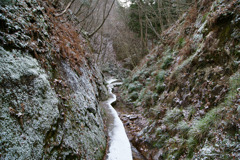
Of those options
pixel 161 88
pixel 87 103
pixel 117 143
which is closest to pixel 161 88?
pixel 161 88

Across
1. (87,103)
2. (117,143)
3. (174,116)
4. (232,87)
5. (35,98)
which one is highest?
(232,87)

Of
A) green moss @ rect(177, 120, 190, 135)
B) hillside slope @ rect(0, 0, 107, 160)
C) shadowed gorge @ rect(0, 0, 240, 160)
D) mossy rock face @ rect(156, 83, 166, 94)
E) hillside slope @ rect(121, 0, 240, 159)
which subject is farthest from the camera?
mossy rock face @ rect(156, 83, 166, 94)

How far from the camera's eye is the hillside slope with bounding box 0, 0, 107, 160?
2.11 metres

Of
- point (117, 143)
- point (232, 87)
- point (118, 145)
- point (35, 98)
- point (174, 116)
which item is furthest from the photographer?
point (117, 143)

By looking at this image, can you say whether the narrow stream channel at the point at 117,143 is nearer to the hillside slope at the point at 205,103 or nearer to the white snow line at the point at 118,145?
the white snow line at the point at 118,145

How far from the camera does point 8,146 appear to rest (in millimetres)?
1881

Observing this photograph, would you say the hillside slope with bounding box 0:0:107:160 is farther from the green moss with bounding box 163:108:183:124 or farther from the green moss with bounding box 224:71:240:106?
the green moss with bounding box 224:71:240:106

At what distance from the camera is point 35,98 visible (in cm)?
260

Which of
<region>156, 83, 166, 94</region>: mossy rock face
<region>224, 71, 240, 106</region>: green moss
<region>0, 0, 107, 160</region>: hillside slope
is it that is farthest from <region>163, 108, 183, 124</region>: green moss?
<region>0, 0, 107, 160</region>: hillside slope

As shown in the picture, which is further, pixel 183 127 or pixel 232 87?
pixel 183 127

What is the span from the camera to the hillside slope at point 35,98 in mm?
2109

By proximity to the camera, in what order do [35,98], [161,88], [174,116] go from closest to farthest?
[35,98] < [174,116] < [161,88]

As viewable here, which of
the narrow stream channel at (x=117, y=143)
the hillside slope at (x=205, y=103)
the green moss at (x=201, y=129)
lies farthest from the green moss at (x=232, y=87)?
the narrow stream channel at (x=117, y=143)

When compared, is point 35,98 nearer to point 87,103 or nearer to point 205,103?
point 87,103
